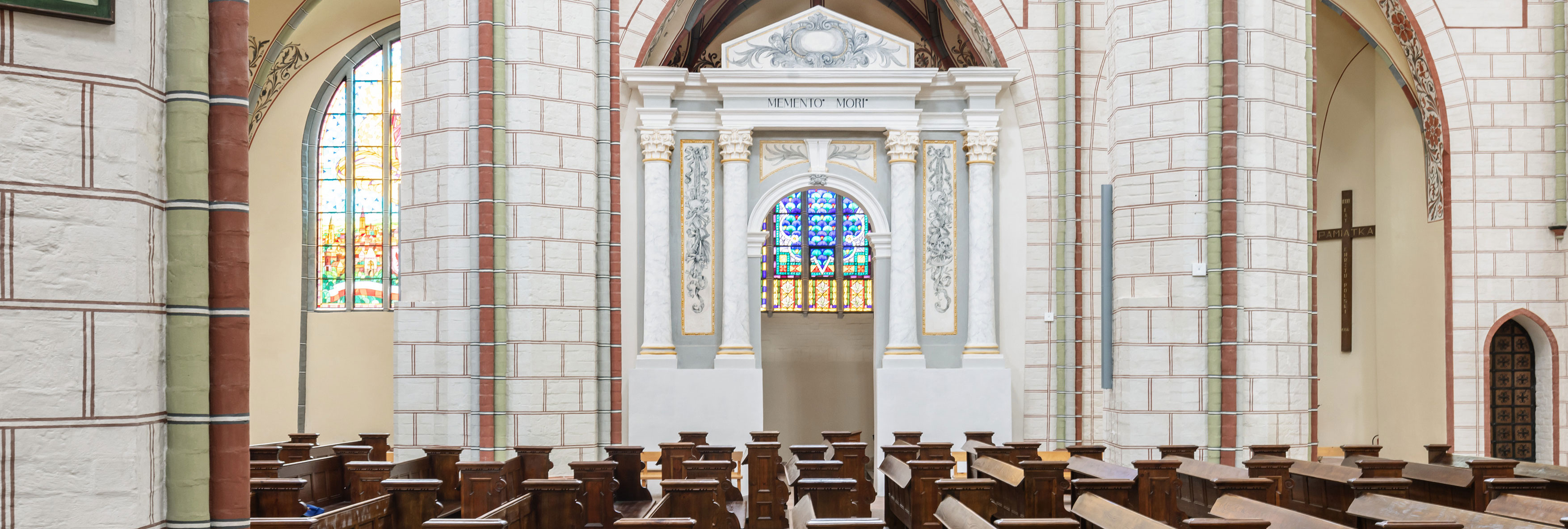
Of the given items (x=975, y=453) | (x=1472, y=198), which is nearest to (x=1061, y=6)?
(x=1472, y=198)

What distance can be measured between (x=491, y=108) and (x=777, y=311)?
748 centimetres

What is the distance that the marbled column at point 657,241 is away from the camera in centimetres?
1156

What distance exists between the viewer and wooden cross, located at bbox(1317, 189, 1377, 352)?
44.2 feet

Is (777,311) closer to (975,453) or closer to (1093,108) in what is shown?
(1093,108)

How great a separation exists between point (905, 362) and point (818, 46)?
11.3 ft

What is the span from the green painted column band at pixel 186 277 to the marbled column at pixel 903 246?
9298 millimetres

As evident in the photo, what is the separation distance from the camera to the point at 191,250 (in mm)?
2699

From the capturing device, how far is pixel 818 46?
1179cm

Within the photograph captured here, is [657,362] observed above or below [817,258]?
below

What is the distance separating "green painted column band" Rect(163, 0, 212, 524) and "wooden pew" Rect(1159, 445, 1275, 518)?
4796mm

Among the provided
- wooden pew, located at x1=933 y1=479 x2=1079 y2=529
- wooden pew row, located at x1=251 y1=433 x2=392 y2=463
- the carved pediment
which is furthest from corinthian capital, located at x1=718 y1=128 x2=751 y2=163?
wooden pew, located at x1=933 y1=479 x2=1079 y2=529

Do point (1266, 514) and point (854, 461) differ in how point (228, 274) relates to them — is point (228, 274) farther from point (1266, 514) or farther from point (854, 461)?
point (854, 461)

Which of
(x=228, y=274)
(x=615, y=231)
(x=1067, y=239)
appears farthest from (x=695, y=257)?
(x=228, y=274)

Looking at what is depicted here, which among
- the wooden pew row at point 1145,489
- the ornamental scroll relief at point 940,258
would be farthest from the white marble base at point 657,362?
the wooden pew row at point 1145,489
